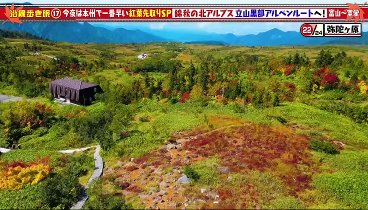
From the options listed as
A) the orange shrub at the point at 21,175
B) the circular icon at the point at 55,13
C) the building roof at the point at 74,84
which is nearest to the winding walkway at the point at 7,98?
the building roof at the point at 74,84

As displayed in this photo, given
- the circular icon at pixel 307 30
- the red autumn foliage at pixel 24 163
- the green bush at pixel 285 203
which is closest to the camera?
the green bush at pixel 285 203

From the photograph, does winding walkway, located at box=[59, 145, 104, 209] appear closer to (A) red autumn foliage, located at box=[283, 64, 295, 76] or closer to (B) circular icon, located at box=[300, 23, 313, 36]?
(B) circular icon, located at box=[300, 23, 313, 36]

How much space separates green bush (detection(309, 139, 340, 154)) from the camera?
31.7 meters

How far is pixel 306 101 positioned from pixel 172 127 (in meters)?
19.0

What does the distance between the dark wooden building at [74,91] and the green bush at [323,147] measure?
1486 inches

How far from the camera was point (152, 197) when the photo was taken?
83.7 feet

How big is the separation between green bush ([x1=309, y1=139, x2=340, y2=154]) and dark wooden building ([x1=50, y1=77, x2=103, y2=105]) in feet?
124

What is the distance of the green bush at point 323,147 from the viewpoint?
1250 inches

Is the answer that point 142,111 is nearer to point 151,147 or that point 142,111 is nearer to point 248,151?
point 151,147

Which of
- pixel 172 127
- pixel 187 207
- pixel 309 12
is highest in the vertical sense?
pixel 309 12

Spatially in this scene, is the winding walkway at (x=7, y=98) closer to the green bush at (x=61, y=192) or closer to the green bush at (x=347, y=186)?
the green bush at (x=61, y=192)

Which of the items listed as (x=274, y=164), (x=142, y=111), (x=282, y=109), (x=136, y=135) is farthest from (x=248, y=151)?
(x=142, y=111)

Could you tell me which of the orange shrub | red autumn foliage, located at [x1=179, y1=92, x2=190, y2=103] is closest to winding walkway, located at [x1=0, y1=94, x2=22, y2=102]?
red autumn foliage, located at [x1=179, y1=92, x2=190, y2=103]

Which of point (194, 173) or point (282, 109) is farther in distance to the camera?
point (282, 109)
